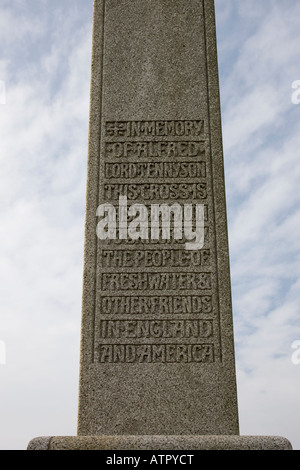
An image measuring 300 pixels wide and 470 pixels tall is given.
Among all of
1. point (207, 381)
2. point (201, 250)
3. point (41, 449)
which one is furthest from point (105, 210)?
point (41, 449)

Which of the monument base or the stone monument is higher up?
the stone monument

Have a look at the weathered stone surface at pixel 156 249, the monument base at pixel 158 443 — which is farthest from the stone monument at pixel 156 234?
the monument base at pixel 158 443

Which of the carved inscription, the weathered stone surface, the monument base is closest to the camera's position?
the monument base

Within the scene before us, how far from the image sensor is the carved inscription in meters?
4.07

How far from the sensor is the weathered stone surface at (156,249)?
3916 millimetres

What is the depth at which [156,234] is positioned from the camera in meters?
4.32

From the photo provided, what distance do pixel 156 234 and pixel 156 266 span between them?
0.27 m

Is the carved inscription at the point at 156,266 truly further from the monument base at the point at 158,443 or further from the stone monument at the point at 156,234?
the monument base at the point at 158,443

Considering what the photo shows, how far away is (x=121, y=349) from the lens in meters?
4.05

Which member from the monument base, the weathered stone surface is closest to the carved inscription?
the weathered stone surface

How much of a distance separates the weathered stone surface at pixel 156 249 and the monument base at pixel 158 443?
3.09 ft

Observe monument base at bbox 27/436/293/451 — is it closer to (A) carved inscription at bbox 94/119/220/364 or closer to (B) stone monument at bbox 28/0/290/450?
(B) stone monument at bbox 28/0/290/450

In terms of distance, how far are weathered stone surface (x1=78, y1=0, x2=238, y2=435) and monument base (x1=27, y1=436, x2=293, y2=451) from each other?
0.94m

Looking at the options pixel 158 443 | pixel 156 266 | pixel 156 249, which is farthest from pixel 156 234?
pixel 158 443
